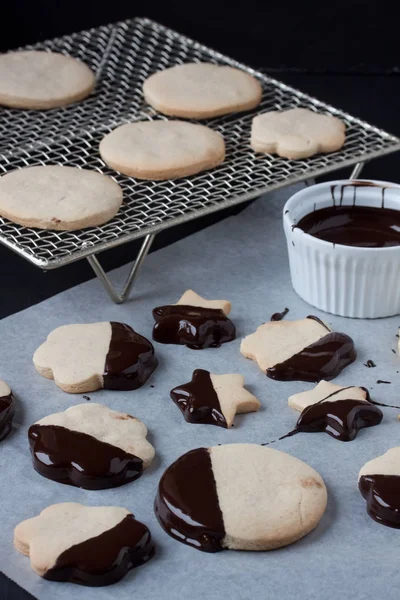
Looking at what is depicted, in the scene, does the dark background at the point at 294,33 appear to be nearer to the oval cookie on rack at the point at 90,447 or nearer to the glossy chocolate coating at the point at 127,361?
the glossy chocolate coating at the point at 127,361

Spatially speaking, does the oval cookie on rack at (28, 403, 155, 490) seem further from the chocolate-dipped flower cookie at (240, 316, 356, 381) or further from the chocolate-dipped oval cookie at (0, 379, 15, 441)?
the chocolate-dipped flower cookie at (240, 316, 356, 381)

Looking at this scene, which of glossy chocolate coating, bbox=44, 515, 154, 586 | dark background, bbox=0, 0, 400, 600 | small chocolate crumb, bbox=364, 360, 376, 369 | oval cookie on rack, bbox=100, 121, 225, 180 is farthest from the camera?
dark background, bbox=0, 0, 400, 600

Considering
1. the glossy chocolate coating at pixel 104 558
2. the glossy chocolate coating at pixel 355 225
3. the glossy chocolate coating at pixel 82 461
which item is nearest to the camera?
the glossy chocolate coating at pixel 104 558

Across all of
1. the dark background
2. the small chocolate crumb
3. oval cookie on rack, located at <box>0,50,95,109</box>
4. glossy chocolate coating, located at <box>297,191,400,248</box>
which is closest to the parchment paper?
the small chocolate crumb

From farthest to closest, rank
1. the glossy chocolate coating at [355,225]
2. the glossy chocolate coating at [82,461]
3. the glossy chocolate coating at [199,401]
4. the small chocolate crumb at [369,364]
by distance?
1. the glossy chocolate coating at [355,225]
2. the small chocolate crumb at [369,364]
3. the glossy chocolate coating at [199,401]
4. the glossy chocolate coating at [82,461]

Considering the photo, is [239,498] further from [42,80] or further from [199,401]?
[42,80]

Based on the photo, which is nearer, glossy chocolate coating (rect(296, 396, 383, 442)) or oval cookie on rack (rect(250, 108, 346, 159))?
glossy chocolate coating (rect(296, 396, 383, 442))

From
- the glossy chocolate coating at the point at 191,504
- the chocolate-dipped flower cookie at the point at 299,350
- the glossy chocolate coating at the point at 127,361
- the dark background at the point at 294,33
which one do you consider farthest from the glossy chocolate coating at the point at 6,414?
the dark background at the point at 294,33
